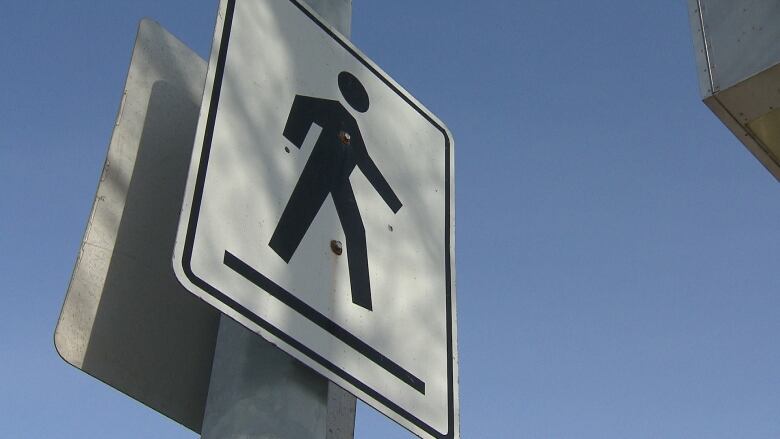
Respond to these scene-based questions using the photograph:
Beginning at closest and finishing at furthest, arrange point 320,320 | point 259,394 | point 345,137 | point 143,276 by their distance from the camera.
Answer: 1. point 259,394
2. point 320,320
3. point 143,276
4. point 345,137

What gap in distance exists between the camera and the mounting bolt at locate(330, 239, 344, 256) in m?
1.88

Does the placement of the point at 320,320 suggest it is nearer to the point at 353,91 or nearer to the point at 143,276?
the point at 143,276

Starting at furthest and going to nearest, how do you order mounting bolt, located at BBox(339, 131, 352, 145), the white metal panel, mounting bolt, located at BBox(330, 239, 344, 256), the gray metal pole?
mounting bolt, located at BBox(339, 131, 352, 145)
mounting bolt, located at BBox(330, 239, 344, 256)
the white metal panel
the gray metal pole

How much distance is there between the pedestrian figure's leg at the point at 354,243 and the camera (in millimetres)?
1886

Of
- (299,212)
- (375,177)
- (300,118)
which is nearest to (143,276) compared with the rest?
(299,212)

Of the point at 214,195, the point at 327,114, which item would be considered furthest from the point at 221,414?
the point at 327,114

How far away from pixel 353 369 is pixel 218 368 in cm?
23

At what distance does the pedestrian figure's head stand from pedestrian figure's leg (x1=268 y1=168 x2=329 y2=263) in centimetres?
28

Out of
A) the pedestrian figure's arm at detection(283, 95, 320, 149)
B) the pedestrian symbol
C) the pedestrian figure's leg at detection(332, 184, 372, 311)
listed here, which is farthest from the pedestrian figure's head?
the pedestrian figure's leg at detection(332, 184, 372, 311)

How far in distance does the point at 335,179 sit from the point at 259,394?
0.51m

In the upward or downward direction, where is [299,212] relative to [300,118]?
downward

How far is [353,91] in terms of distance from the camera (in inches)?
85.9

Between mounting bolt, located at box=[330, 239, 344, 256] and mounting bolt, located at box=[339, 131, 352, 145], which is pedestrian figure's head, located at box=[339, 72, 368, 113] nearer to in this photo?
mounting bolt, located at box=[339, 131, 352, 145]

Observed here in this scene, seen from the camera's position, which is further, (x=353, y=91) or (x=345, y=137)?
(x=353, y=91)
